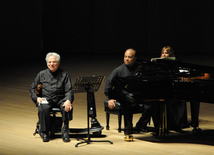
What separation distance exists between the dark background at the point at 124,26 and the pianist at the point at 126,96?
8490 millimetres

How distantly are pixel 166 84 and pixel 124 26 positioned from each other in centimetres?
993

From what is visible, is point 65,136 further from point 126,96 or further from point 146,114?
point 146,114

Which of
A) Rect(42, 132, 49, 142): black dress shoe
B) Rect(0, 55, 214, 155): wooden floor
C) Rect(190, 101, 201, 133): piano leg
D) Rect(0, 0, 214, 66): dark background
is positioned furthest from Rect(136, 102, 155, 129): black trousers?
Rect(0, 0, 214, 66): dark background

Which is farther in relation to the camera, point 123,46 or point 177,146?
point 123,46

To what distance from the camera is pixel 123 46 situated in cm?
1602

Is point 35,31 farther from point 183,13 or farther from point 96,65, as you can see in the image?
point 183,13

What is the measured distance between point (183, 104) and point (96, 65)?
6422mm

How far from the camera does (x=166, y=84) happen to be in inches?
239

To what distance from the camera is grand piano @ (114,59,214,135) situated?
5.92m

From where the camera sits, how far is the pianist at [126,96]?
6.20 metres

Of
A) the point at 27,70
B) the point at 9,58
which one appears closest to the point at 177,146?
the point at 27,70

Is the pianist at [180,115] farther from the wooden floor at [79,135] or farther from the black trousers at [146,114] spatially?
the black trousers at [146,114]

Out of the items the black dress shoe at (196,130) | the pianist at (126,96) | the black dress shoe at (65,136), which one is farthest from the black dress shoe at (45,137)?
the black dress shoe at (196,130)

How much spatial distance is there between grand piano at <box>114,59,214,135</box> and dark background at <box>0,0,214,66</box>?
8.87 m
